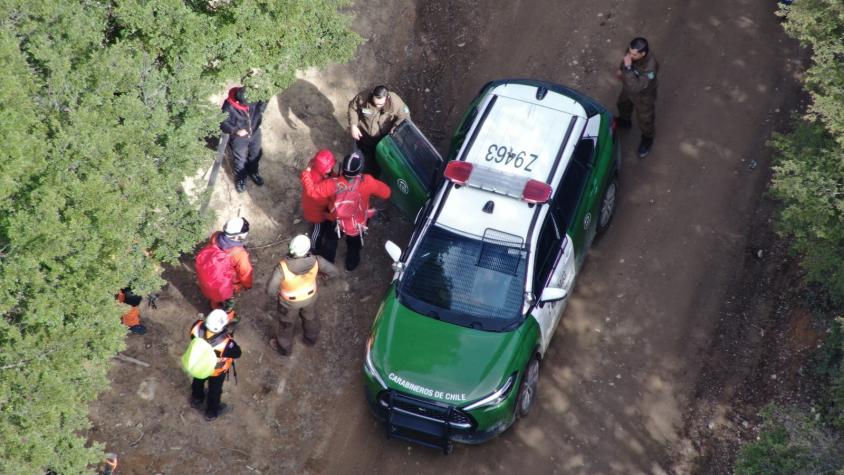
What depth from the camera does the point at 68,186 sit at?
891 cm

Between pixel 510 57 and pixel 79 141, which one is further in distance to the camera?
pixel 510 57

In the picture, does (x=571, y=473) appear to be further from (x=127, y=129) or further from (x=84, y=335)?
(x=127, y=129)

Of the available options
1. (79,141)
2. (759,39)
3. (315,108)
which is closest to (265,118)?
(315,108)

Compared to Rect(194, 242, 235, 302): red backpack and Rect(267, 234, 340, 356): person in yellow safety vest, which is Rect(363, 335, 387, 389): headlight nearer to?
Rect(267, 234, 340, 356): person in yellow safety vest

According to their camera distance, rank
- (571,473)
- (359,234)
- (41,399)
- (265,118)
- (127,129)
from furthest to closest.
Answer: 1. (265,118)
2. (359,234)
3. (571,473)
4. (127,129)
5. (41,399)

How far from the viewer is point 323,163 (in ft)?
38.2

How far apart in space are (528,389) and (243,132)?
16.9 feet

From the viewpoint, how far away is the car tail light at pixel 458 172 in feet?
36.1

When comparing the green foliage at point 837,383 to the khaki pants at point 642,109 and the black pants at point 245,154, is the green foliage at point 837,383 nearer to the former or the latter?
Answer: the khaki pants at point 642,109

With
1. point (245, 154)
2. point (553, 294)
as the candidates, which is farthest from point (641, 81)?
point (245, 154)

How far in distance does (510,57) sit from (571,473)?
684cm

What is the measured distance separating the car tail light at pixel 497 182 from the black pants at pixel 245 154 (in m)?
3.17

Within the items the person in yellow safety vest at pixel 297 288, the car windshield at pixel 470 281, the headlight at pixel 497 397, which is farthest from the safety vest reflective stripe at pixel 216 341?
the headlight at pixel 497 397

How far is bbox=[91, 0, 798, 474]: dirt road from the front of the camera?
11102 millimetres
